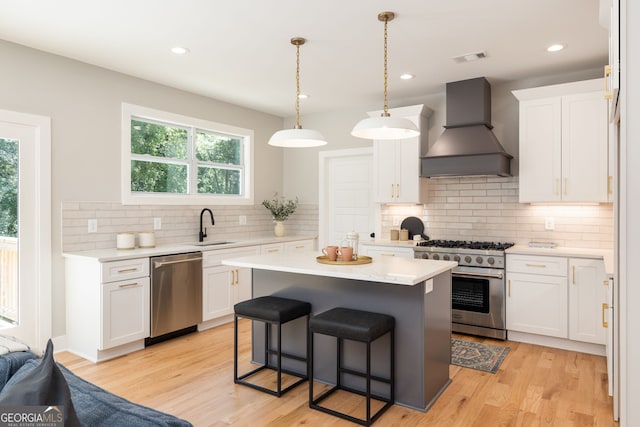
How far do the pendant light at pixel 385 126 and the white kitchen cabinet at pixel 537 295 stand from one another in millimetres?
1989

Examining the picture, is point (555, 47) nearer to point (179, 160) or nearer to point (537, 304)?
point (537, 304)

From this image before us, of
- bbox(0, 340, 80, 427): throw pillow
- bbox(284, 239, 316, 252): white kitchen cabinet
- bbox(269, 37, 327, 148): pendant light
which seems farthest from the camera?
bbox(284, 239, 316, 252): white kitchen cabinet

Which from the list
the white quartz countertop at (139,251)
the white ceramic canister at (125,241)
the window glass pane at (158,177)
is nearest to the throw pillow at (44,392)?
the white quartz countertop at (139,251)

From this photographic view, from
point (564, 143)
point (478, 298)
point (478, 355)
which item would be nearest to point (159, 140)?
point (478, 298)

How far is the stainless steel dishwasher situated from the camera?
3.99 m

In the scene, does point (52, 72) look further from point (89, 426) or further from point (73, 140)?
point (89, 426)

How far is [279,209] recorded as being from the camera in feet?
20.0

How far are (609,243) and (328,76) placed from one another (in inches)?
127

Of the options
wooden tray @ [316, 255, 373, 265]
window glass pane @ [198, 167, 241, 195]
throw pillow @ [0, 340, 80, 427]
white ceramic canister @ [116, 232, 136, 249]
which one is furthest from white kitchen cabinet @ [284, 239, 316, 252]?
throw pillow @ [0, 340, 80, 427]

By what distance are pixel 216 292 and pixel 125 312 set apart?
41.4 inches

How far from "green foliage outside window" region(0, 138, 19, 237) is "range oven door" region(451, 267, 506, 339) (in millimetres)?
4077

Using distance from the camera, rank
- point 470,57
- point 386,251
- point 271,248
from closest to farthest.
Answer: point 470,57, point 386,251, point 271,248

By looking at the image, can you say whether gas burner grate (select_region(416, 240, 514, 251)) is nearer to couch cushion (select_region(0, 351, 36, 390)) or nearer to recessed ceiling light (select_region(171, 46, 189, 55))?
recessed ceiling light (select_region(171, 46, 189, 55))

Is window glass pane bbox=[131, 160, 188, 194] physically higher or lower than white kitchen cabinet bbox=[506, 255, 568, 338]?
higher
